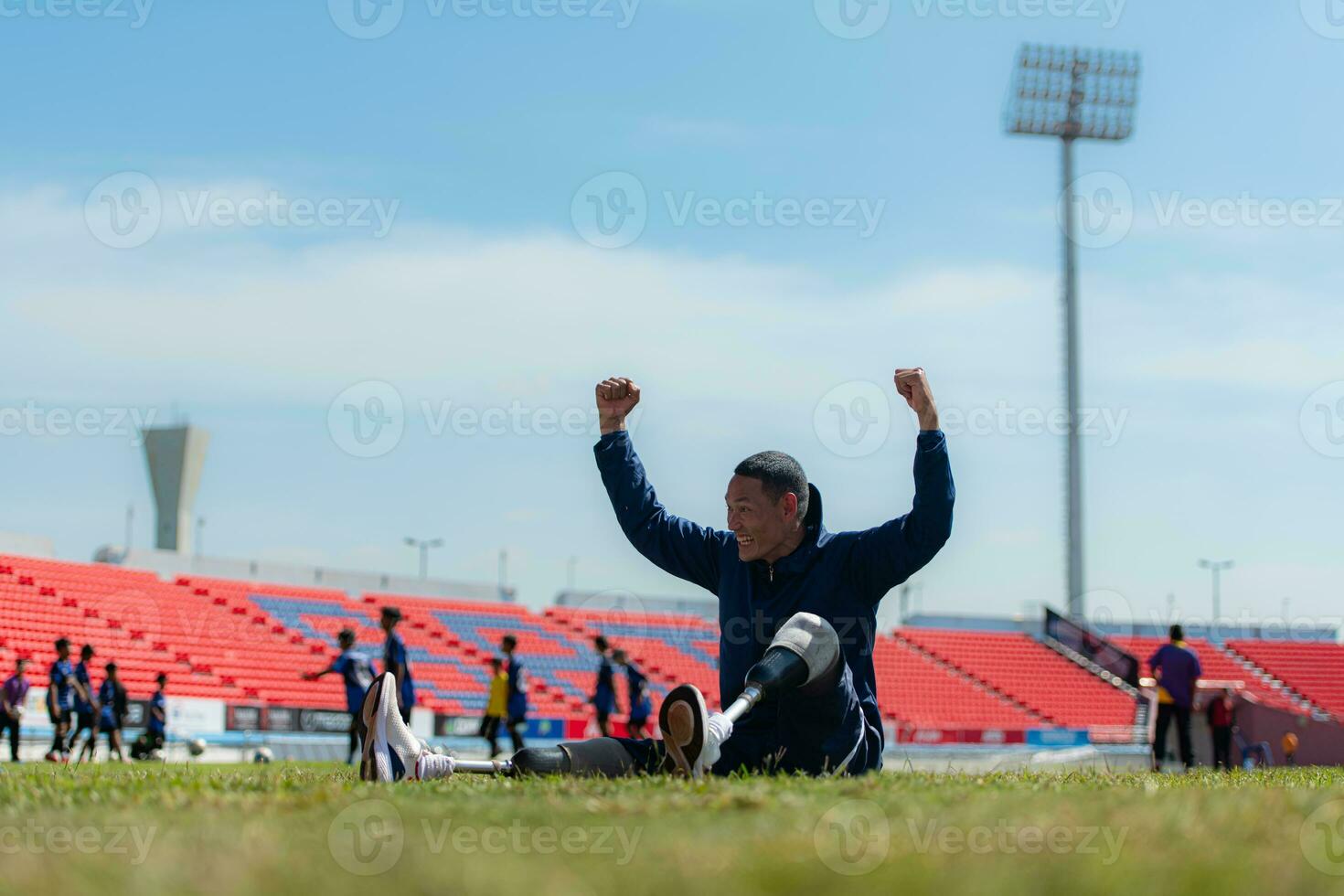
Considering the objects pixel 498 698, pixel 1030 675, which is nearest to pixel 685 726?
pixel 498 698

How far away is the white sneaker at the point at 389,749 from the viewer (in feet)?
16.8

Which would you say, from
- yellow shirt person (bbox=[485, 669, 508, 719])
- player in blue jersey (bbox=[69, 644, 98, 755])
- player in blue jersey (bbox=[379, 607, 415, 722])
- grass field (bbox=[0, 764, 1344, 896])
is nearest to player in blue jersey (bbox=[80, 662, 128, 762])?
player in blue jersey (bbox=[69, 644, 98, 755])

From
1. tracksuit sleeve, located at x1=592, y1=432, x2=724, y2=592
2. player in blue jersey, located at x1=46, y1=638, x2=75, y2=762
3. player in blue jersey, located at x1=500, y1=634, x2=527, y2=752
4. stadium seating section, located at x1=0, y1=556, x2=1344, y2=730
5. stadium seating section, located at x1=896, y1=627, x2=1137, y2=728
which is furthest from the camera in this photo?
stadium seating section, located at x1=896, y1=627, x2=1137, y2=728

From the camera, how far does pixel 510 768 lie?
521 centimetres

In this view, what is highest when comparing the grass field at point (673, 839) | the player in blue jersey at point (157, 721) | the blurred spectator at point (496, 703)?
the grass field at point (673, 839)

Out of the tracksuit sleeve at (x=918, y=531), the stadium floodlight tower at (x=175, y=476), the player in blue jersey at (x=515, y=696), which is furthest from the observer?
the stadium floodlight tower at (x=175, y=476)

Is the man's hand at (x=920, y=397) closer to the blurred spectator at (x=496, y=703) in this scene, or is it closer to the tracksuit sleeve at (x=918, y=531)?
the tracksuit sleeve at (x=918, y=531)

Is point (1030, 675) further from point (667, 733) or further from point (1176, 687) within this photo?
point (667, 733)

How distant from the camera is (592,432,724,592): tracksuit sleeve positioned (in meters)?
5.90

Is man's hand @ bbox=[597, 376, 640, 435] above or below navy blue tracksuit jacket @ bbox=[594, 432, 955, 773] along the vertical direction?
above

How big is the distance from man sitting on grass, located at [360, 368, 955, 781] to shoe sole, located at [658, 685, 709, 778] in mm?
52

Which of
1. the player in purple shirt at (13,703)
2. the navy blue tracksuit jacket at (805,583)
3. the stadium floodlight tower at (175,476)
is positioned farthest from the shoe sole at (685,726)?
the stadium floodlight tower at (175,476)

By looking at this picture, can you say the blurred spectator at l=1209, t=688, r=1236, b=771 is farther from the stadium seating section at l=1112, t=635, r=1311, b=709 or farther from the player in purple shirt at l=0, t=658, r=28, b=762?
the stadium seating section at l=1112, t=635, r=1311, b=709

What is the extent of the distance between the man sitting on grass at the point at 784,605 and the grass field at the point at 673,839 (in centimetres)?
77
